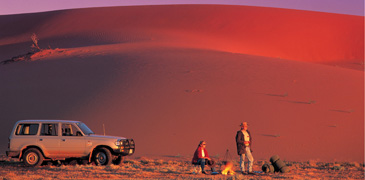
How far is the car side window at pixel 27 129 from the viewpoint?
16.9m

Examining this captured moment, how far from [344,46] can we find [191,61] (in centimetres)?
3183

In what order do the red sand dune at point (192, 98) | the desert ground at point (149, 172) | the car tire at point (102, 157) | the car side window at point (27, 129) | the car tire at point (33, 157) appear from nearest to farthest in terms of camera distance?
the desert ground at point (149, 172), the car tire at point (102, 157), the car tire at point (33, 157), the car side window at point (27, 129), the red sand dune at point (192, 98)

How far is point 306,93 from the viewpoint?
92.7ft

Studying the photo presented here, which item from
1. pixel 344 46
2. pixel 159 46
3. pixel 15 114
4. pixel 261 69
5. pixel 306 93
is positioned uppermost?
pixel 344 46

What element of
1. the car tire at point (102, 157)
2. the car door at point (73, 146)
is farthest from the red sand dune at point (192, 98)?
the car door at point (73, 146)

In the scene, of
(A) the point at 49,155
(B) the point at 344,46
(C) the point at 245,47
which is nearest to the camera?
(A) the point at 49,155

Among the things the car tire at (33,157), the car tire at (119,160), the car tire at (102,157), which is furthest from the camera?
the car tire at (119,160)

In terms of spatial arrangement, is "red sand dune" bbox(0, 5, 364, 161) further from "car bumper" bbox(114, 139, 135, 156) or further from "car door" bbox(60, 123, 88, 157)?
"car door" bbox(60, 123, 88, 157)

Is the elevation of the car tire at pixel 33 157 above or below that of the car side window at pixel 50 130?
below

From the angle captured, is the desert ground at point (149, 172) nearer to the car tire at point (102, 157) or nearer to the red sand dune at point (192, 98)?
the car tire at point (102, 157)

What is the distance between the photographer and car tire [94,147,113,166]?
1652cm

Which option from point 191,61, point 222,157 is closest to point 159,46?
point 191,61

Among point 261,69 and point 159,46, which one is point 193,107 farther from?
point 159,46

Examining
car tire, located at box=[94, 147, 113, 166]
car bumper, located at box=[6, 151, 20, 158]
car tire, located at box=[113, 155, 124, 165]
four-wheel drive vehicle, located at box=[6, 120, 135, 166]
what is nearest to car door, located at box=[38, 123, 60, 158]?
four-wheel drive vehicle, located at box=[6, 120, 135, 166]
